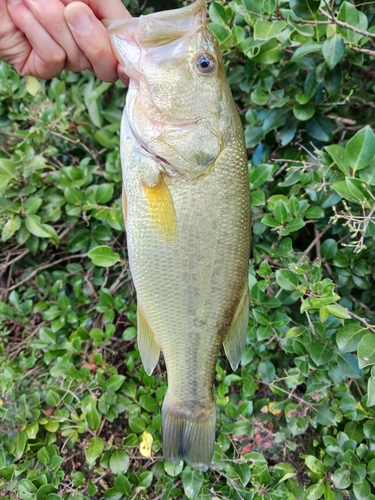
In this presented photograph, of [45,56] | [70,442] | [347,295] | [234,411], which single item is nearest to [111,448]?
[70,442]

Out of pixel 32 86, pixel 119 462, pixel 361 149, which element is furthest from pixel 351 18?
pixel 119 462

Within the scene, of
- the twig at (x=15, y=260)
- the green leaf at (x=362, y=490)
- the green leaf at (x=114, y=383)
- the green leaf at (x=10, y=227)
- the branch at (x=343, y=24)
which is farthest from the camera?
the twig at (x=15, y=260)

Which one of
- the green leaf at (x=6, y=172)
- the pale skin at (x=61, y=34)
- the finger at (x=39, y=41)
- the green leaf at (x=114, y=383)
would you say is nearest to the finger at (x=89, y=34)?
the pale skin at (x=61, y=34)

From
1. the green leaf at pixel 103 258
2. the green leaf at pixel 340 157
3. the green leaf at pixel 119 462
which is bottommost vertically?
the green leaf at pixel 119 462

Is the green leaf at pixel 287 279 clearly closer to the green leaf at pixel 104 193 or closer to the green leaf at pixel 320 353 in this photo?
the green leaf at pixel 320 353

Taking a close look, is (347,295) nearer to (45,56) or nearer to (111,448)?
(111,448)
